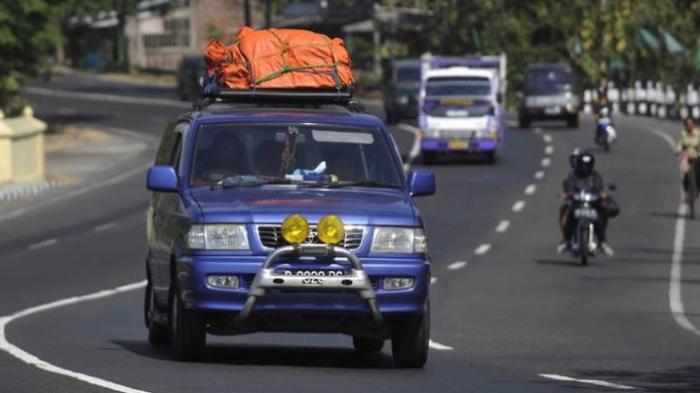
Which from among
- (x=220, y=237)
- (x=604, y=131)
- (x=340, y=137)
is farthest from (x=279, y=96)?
(x=604, y=131)

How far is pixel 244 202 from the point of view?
13812 millimetres

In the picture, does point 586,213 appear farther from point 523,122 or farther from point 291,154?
point 523,122

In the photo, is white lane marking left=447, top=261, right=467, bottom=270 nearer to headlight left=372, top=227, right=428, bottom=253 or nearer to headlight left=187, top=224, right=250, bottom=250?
headlight left=372, top=227, right=428, bottom=253

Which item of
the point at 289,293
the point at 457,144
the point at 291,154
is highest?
the point at 291,154

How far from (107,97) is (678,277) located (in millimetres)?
63564

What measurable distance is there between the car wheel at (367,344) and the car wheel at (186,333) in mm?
2069

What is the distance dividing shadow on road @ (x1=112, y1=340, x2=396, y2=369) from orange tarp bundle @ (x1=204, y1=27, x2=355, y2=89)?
1.99 meters

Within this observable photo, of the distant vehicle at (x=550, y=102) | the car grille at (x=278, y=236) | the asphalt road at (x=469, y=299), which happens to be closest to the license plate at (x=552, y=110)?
the distant vehicle at (x=550, y=102)

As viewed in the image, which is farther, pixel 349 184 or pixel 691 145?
pixel 691 145

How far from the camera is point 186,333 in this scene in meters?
13.8

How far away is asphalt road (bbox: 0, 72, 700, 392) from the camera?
1346 cm

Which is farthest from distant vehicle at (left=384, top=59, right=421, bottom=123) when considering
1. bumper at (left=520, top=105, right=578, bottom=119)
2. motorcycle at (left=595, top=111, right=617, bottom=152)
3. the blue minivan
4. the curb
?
the blue minivan

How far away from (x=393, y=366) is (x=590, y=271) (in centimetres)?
1613

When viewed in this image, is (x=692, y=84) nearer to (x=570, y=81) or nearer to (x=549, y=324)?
(x=570, y=81)
